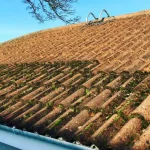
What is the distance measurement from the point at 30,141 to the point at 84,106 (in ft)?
2.73

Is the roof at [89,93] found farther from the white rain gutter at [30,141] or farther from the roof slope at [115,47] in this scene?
the white rain gutter at [30,141]

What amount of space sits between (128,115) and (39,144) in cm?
102

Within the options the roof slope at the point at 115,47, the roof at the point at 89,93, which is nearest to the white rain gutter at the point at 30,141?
the roof at the point at 89,93

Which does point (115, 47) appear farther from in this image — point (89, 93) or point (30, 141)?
point (30, 141)

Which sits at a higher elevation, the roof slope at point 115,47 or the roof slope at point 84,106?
the roof slope at point 115,47

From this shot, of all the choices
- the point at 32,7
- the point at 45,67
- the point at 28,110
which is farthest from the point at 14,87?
the point at 32,7

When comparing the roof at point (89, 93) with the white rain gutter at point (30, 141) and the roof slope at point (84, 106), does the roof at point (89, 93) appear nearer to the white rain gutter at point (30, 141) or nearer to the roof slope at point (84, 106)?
the roof slope at point (84, 106)

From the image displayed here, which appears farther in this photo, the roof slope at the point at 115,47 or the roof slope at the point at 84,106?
the roof slope at the point at 115,47

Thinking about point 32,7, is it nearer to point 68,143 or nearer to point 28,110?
point 28,110

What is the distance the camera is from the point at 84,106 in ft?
Result: 12.7

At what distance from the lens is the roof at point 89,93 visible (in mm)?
3166

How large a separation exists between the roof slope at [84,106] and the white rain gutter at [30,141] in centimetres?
13

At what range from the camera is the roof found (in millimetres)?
3166

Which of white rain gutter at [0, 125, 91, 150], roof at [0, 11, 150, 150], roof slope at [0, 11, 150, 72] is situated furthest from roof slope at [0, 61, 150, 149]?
roof slope at [0, 11, 150, 72]
